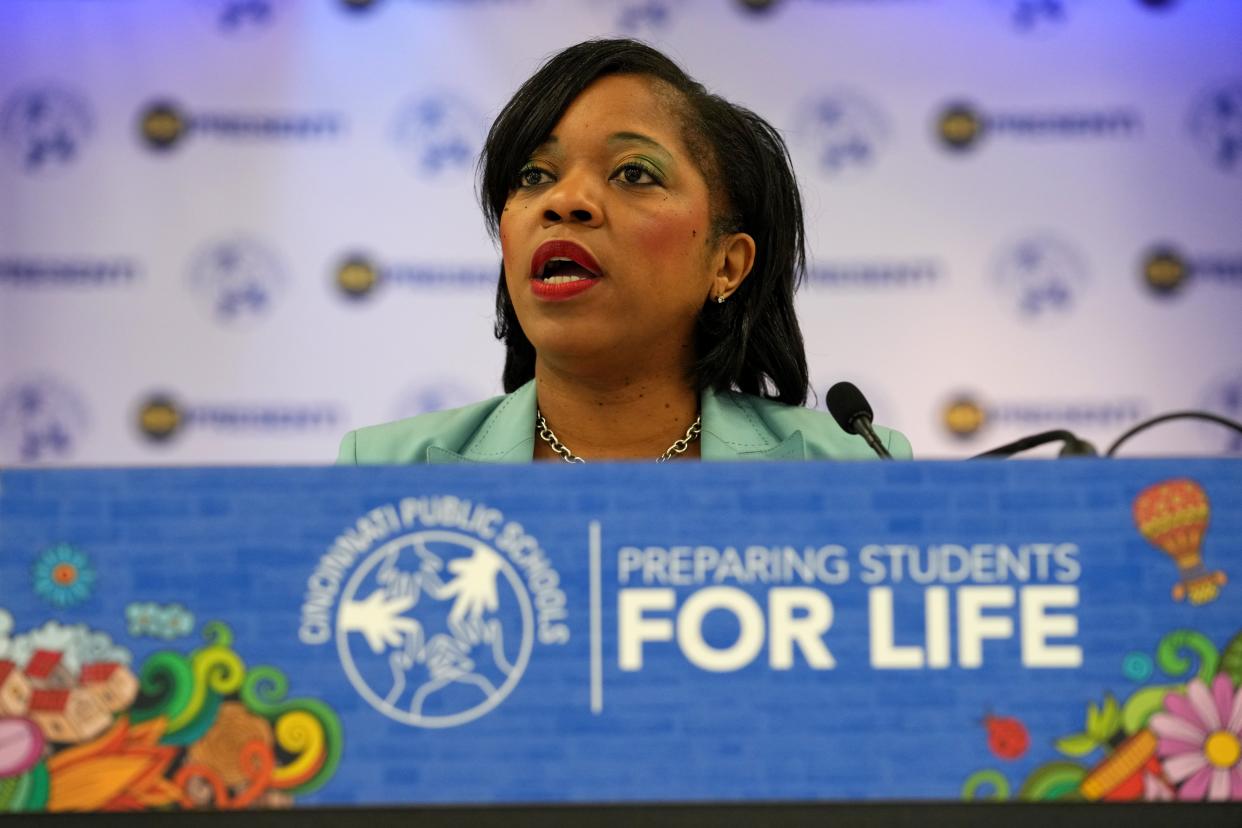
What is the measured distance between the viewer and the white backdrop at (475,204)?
3432mm

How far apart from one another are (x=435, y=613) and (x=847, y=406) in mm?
512

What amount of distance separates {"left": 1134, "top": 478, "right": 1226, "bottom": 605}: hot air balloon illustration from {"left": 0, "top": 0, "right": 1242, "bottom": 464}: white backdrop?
2.57m

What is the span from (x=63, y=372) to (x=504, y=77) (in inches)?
49.0

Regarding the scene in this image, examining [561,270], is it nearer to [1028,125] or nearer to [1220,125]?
[1028,125]

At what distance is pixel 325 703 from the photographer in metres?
0.84

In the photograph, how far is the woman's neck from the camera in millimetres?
1894

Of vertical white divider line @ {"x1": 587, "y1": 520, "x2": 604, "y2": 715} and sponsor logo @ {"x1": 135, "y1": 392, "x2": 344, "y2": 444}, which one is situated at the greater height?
sponsor logo @ {"x1": 135, "y1": 392, "x2": 344, "y2": 444}

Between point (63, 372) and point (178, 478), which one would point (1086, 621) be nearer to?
point (178, 478)

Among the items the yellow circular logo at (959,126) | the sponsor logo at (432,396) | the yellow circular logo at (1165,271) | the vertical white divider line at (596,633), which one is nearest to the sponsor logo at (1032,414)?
the yellow circular logo at (1165,271)

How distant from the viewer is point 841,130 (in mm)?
3488

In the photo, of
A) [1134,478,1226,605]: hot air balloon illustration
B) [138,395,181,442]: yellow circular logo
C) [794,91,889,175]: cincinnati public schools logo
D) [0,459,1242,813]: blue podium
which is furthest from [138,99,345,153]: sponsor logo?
[1134,478,1226,605]: hot air balloon illustration

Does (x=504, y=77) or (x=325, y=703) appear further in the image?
(x=504, y=77)

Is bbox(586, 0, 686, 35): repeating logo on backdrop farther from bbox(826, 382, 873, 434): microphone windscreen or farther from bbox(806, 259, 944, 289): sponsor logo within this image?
bbox(826, 382, 873, 434): microphone windscreen

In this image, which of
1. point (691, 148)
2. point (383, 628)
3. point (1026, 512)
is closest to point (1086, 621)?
point (1026, 512)
